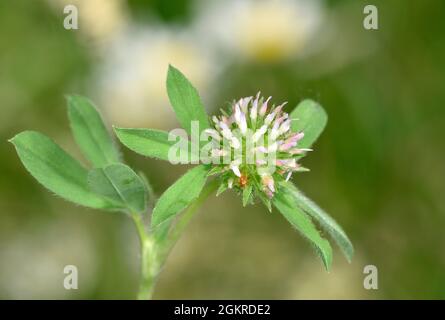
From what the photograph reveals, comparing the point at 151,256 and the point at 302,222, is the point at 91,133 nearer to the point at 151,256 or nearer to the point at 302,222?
the point at 151,256

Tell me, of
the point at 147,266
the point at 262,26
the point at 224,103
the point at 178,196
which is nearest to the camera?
the point at 178,196

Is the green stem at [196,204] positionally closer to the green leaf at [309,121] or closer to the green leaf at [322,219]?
the green leaf at [322,219]

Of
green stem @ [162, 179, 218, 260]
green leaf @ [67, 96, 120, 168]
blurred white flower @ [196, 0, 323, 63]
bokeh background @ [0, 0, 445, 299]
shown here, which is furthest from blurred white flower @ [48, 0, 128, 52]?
green stem @ [162, 179, 218, 260]

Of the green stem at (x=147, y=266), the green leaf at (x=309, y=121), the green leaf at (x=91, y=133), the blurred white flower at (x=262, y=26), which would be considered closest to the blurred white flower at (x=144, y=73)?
the blurred white flower at (x=262, y=26)

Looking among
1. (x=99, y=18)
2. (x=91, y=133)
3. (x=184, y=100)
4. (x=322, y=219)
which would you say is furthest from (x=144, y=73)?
(x=322, y=219)

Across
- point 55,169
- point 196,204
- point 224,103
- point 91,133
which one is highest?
point 224,103

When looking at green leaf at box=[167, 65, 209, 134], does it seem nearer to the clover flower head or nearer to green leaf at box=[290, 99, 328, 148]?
the clover flower head
